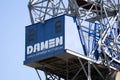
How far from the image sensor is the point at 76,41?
66.9 m

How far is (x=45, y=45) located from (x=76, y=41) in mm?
2931

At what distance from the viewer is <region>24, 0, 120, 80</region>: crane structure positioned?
66.8m

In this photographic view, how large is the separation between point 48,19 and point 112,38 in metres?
6.57

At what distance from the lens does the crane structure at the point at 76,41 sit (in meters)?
66.8

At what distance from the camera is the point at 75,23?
6738 centimetres

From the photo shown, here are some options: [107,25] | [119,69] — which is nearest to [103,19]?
[107,25]

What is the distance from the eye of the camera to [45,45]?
6762cm

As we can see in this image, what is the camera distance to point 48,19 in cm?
6831

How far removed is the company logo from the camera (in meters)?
66.6

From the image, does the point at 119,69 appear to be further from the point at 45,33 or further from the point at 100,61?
the point at 45,33

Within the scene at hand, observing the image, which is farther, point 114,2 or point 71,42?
point 114,2

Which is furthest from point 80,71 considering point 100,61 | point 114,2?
point 114,2

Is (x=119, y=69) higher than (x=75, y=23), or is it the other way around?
(x=75, y=23)

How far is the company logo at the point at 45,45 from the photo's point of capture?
2621 inches
